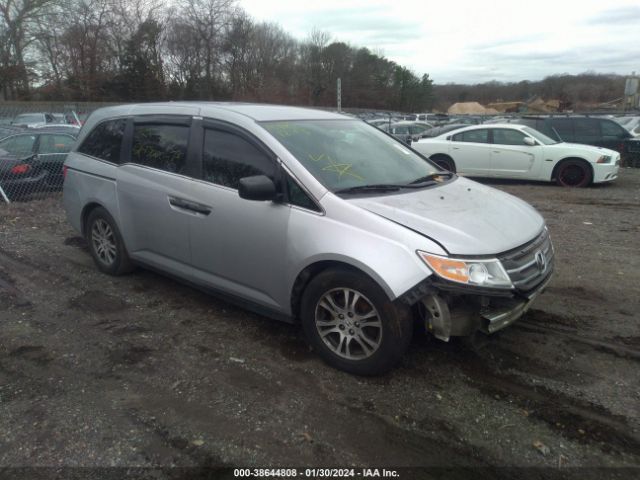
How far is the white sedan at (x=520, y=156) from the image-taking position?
1122 centimetres

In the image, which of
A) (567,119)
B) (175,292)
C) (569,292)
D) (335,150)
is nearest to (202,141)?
(335,150)

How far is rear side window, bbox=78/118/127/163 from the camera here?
4.93 metres

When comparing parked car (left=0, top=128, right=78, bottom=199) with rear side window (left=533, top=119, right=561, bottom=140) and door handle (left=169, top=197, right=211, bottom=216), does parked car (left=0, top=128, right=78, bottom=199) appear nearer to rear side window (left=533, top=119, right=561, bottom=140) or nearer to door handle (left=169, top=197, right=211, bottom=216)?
door handle (left=169, top=197, right=211, bottom=216)

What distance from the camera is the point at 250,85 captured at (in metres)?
55.8

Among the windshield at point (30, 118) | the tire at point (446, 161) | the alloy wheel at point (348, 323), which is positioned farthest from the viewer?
the windshield at point (30, 118)

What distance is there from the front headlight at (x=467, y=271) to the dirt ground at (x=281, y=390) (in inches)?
30.8

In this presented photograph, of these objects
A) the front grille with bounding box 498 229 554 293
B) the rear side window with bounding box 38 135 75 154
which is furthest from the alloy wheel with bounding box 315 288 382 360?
the rear side window with bounding box 38 135 75 154

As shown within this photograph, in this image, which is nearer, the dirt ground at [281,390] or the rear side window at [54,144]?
the dirt ground at [281,390]

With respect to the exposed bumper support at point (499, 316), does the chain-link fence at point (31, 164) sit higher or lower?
higher

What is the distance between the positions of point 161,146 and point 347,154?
1.78m

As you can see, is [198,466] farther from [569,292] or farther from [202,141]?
[569,292]

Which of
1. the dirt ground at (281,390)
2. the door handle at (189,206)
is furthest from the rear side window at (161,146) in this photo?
the dirt ground at (281,390)

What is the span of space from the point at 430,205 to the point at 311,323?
4.01 ft

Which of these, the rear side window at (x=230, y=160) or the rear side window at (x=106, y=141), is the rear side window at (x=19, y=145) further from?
the rear side window at (x=230, y=160)
